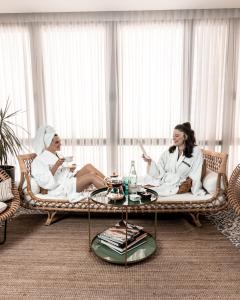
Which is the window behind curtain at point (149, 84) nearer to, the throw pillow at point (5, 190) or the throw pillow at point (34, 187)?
the throw pillow at point (34, 187)

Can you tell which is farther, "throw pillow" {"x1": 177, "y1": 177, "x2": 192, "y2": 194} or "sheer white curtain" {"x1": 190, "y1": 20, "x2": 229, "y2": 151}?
"sheer white curtain" {"x1": 190, "y1": 20, "x2": 229, "y2": 151}

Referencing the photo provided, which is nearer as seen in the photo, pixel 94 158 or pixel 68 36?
pixel 68 36

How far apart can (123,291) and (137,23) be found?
11.1ft

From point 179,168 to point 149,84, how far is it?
149 cm

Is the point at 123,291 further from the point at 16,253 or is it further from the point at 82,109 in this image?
the point at 82,109

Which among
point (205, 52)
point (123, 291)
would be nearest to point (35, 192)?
point (123, 291)

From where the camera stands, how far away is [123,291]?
5.97 ft

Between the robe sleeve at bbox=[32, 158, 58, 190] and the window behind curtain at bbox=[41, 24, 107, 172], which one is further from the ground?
the window behind curtain at bbox=[41, 24, 107, 172]

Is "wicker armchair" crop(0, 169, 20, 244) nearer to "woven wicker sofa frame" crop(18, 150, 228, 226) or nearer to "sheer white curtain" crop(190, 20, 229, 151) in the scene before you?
"woven wicker sofa frame" crop(18, 150, 228, 226)

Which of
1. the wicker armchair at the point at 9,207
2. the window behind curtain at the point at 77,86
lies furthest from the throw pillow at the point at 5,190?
the window behind curtain at the point at 77,86

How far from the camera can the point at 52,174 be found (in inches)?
114

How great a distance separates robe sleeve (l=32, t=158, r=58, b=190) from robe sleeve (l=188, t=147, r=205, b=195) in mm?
1565

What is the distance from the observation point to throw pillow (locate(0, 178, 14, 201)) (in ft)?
8.21

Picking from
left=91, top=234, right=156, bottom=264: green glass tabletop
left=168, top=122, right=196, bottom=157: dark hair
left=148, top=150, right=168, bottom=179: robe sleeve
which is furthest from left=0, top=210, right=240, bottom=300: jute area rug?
left=168, top=122, right=196, bottom=157: dark hair
